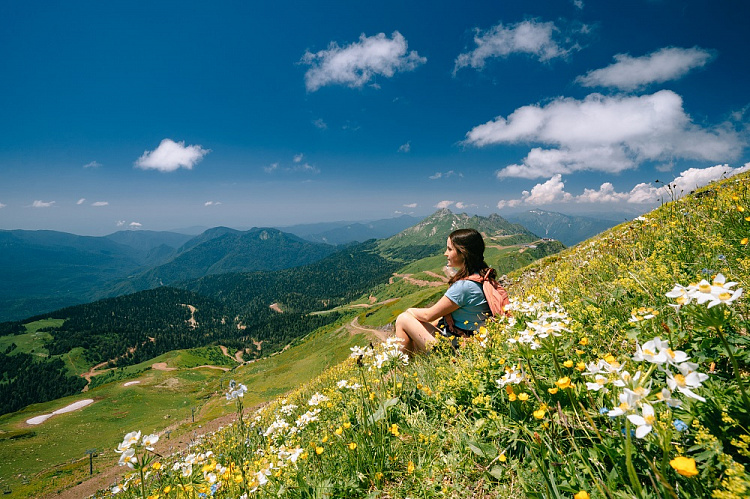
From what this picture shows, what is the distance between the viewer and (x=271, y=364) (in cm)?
10569

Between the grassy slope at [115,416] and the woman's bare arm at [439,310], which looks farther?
the grassy slope at [115,416]

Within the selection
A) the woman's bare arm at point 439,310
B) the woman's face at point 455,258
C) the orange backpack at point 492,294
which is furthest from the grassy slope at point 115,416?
the orange backpack at point 492,294

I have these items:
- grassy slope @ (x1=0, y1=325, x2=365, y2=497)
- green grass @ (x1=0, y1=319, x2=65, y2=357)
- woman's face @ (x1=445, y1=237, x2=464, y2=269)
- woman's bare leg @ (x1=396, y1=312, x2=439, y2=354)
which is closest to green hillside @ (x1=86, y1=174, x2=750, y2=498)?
Result: woman's bare leg @ (x1=396, y1=312, x2=439, y2=354)

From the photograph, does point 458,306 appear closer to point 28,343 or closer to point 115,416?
point 115,416

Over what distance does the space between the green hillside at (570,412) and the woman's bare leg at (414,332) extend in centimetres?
199

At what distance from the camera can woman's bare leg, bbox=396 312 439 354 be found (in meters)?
7.36

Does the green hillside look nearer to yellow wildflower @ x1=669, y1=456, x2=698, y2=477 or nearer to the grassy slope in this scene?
yellow wildflower @ x1=669, y1=456, x2=698, y2=477

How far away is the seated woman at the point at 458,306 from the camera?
22.7 feet

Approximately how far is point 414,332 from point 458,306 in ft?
4.44

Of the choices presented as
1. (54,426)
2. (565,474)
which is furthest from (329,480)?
(54,426)

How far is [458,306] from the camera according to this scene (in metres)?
6.94

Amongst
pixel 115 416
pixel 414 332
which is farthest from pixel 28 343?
pixel 414 332

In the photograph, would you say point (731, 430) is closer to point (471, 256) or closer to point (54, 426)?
point (471, 256)

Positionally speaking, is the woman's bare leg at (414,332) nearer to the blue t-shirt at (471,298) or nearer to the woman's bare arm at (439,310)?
the woman's bare arm at (439,310)
